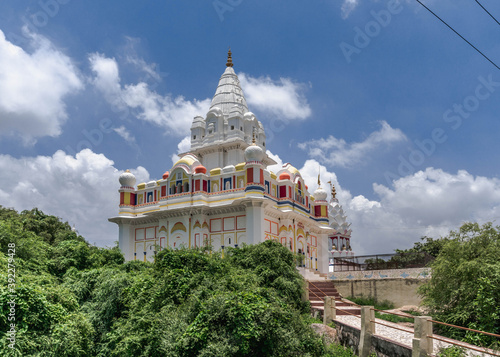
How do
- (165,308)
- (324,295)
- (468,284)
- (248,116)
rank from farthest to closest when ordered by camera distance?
(248,116)
(324,295)
(468,284)
(165,308)

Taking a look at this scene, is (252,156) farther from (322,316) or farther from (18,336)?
(18,336)

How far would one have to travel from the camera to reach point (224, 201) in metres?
33.4

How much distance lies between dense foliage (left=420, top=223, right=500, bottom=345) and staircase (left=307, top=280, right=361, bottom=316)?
12.1 ft

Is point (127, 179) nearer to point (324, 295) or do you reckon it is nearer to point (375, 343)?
point (324, 295)

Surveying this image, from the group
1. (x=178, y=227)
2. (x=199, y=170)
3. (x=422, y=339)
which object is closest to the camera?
(x=422, y=339)

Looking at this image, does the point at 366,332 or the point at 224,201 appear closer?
the point at 366,332

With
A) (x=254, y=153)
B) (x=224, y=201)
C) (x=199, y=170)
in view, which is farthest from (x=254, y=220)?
(x=199, y=170)

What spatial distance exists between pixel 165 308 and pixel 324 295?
11.4 metres

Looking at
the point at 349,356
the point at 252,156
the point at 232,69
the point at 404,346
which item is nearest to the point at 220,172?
the point at 252,156

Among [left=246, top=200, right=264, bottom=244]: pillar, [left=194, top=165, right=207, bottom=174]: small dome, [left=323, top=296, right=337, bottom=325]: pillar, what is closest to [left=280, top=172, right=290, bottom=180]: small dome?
[left=246, top=200, right=264, bottom=244]: pillar

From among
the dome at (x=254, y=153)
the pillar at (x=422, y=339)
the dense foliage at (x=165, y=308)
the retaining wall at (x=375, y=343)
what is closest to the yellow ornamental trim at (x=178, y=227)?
the dome at (x=254, y=153)

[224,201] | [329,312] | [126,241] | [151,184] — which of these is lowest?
[329,312]

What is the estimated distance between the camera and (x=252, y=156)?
107 ft

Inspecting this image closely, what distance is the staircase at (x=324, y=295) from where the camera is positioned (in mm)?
22562
